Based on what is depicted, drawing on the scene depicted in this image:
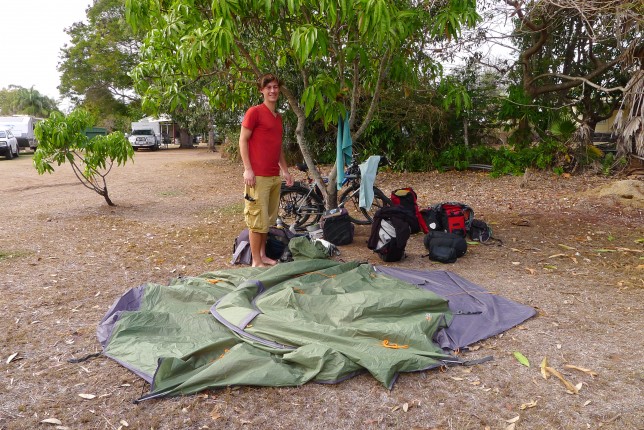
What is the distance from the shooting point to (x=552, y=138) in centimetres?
1080

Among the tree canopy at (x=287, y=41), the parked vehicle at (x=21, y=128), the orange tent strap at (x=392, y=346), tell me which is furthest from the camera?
the parked vehicle at (x=21, y=128)

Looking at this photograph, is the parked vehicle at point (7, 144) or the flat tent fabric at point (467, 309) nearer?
the flat tent fabric at point (467, 309)

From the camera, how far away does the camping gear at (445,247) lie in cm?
477

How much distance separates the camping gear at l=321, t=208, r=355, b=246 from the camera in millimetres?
5477

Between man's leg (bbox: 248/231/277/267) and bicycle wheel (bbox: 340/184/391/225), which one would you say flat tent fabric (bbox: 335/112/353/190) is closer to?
bicycle wheel (bbox: 340/184/391/225)

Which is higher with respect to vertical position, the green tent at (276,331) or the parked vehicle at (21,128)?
the parked vehicle at (21,128)

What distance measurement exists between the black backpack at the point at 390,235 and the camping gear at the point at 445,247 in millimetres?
282

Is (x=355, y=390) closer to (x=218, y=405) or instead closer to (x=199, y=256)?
(x=218, y=405)

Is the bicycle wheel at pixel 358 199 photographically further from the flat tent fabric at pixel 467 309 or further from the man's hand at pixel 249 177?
the flat tent fabric at pixel 467 309

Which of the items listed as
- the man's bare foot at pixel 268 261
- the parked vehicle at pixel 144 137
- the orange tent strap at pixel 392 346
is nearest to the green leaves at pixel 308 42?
the man's bare foot at pixel 268 261

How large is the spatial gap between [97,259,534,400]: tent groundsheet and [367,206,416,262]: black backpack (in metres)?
0.74

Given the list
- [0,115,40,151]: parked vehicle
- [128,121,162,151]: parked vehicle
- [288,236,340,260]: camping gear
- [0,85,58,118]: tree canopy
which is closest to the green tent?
[288,236,340,260]: camping gear

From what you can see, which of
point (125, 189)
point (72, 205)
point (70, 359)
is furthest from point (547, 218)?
point (125, 189)

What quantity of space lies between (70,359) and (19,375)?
0.27 m
